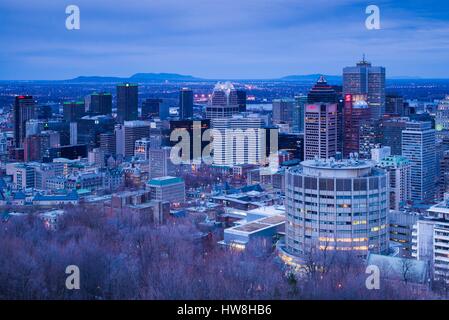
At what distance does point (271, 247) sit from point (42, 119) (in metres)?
23.4

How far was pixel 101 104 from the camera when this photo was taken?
3484cm

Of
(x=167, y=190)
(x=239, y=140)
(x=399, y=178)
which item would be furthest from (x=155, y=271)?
(x=239, y=140)

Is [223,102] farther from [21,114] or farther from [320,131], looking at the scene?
[21,114]

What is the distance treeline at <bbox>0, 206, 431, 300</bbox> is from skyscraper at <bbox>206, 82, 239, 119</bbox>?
2011 centimetres

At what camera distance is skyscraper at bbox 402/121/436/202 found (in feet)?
60.6

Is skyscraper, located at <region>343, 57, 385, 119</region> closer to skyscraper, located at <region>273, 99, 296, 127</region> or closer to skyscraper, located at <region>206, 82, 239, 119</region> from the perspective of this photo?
skyscraper, located at <region>273, 99, 296, 127</region>

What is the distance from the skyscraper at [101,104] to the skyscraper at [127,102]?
80cm

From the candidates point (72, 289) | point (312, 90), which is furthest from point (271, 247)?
point (312, 90)

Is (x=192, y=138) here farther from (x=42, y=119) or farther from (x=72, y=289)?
(x=72, y=289)

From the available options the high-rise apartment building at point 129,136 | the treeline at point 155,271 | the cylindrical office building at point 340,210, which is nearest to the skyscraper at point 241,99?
the high-rise apartment building at point 129,136

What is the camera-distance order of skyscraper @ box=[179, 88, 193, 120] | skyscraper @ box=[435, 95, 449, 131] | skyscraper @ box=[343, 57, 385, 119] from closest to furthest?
1. skyscraper @ box=[435, 95, 449, 131]
2. skyscraper @ box=[343, 57, 385, 119]
3. skyscraper @ box=[179, 88, 193, 120]

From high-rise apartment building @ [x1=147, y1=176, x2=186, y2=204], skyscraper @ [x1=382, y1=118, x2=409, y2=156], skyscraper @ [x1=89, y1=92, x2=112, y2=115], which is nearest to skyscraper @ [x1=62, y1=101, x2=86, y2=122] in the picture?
skyscraper @ [x1=89, y1=92, x2=112, y2=115]

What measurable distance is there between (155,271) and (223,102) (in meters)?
24.2

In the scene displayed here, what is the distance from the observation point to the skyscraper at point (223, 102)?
97.9ft
